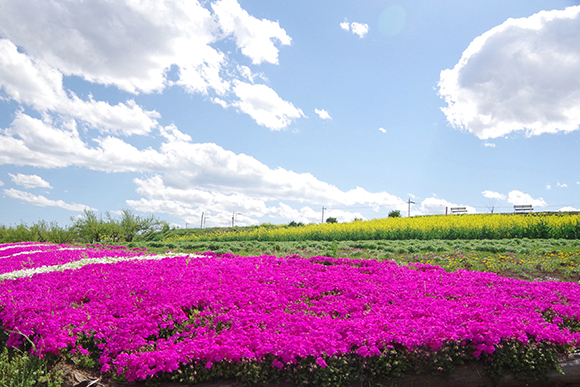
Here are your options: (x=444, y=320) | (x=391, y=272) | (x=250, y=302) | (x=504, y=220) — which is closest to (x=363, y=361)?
(x=444, y=320)

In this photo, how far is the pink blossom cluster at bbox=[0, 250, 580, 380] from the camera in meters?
3.48

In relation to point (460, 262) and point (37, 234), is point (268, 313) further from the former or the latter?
point (37, 234)

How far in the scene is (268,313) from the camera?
4547 mm

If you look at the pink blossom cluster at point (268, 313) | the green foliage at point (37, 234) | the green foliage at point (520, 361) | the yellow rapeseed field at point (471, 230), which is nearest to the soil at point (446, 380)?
the green foliage at point (520, 361)

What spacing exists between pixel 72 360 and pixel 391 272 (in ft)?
17.8

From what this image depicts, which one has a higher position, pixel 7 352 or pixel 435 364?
pixel 435 364

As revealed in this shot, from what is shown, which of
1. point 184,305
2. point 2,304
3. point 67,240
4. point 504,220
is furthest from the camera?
point 67,240

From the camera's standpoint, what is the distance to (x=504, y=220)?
62.0ft

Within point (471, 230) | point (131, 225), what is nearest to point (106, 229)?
point (131, 225)

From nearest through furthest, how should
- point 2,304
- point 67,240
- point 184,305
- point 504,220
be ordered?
point 184,305 < point 2,304 < point 504,220 < point 67,240

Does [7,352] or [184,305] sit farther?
[184,305]

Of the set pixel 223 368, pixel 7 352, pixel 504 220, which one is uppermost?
pixel 504 220

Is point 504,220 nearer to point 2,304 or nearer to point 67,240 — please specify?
point 2,304

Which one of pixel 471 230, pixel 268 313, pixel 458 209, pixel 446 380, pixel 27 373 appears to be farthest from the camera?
pixel 458 209
